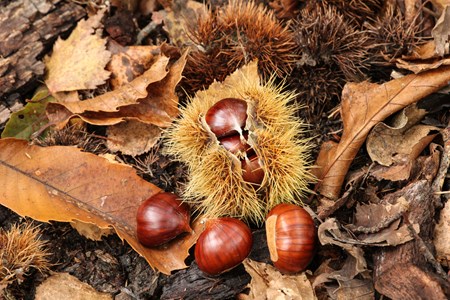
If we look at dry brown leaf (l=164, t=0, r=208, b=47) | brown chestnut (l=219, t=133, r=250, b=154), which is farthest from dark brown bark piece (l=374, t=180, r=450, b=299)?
dry brown leaf (l=164, t=0, r=208, b=47)

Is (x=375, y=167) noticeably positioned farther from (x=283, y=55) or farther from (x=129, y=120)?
(x=129, y=120)

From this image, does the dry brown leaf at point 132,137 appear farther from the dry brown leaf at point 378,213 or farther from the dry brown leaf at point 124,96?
the dry brown leaf at point 378,213

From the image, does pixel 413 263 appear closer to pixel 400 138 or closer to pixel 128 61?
pixel 400 138

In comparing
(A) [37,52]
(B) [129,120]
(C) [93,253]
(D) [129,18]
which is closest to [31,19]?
(A) [37,52]

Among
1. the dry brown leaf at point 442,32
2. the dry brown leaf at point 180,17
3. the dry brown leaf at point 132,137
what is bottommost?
the dry brown leaf at point 132,137

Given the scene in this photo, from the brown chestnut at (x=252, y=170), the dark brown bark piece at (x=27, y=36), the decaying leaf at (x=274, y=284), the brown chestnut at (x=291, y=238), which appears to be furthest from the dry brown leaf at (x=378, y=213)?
the dark brown bark piece at (x=27, y=36)

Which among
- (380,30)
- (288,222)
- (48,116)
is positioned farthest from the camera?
(48,116)
